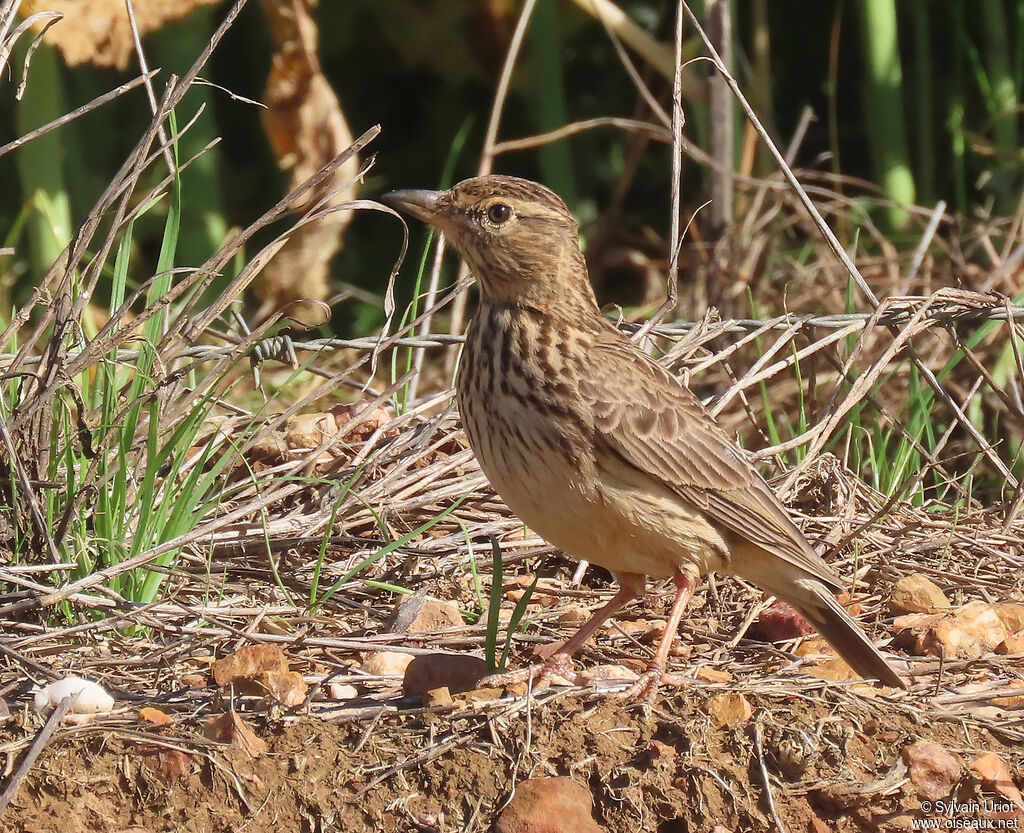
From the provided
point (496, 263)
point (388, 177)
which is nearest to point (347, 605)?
point (496, 263)

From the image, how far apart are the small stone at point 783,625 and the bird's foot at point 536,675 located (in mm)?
762

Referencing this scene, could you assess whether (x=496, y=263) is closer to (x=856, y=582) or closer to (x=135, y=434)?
(x=135, y=434)

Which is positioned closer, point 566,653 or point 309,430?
point 566,653

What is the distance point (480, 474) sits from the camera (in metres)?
4.57

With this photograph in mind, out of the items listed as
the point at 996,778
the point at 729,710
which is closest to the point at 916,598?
the point at 996,778

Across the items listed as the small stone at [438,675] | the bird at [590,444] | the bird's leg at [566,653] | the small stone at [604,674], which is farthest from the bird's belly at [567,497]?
the small stone at [438,675]

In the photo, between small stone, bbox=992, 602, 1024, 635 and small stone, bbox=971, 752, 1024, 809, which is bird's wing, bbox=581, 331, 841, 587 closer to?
small stone, bbox=992, 602, 1024, 635

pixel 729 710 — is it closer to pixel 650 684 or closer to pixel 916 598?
pixel 650 684

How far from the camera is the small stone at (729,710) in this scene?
119 inches

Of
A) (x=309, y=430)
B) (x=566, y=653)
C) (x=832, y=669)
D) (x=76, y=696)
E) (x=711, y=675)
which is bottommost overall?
(x=832, y=669)

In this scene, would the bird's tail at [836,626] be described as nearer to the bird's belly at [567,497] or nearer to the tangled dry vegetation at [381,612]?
the tangled dry vegetation at [381,612]

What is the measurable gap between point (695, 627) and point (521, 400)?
977mm

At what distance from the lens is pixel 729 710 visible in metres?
3.03

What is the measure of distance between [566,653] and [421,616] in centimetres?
51
